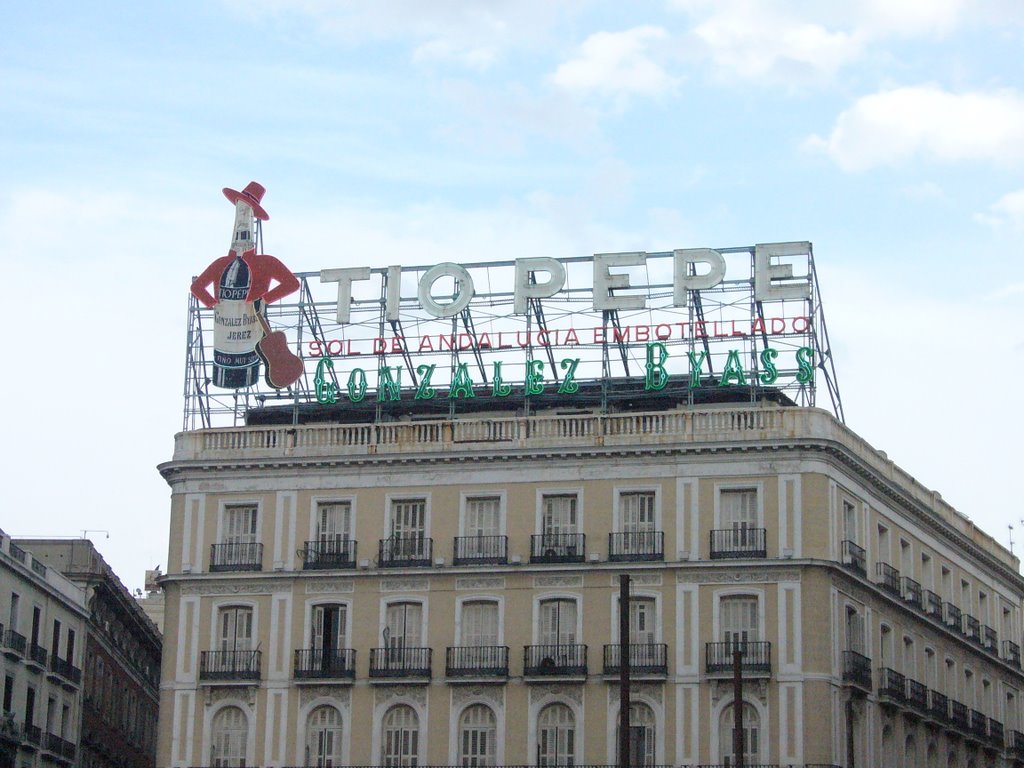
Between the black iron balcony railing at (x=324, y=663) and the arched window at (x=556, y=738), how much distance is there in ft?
26.8

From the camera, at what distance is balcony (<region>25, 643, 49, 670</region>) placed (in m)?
97.3

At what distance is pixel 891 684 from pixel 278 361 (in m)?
29.9

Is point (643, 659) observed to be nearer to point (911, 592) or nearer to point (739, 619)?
point (739, 619)

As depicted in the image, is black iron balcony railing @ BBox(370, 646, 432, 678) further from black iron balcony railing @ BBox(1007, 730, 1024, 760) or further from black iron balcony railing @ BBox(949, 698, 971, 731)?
black iron balcony railing @ BBox(1007, 730, 1024, 760)

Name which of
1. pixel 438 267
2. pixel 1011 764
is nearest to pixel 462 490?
pixel 438 267

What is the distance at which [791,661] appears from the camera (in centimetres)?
8425

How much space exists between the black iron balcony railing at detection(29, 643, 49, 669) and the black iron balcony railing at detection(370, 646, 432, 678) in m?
18.4

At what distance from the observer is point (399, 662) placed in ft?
288

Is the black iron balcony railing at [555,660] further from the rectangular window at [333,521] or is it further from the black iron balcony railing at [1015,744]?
the black iron balcony railing at [1015,744]

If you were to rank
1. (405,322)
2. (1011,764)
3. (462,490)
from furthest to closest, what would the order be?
(1011,764)
(405,322)
(462,490)

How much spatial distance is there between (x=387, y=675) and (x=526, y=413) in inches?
522

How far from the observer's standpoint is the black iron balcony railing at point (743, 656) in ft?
276

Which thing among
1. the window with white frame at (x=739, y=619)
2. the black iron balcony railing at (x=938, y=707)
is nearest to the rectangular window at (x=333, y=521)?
the window with white frame at (x=739, y=619)

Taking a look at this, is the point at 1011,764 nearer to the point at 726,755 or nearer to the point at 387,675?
the point at 726,755
